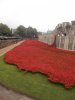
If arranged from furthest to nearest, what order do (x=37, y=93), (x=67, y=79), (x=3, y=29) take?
(x=3, y=29) → (x=67, y=79) → (x=37, y=93)

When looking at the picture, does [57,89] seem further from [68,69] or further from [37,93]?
[68,69]

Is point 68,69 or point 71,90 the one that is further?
point 68,69

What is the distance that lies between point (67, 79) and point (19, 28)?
10679 cm

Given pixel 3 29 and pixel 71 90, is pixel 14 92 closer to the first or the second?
pixel 71 90

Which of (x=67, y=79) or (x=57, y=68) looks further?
(x=57, y=68)

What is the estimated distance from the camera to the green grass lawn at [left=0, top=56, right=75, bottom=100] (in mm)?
11383

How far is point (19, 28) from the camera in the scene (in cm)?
11756

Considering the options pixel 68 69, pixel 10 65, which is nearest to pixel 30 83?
pixel 68 69

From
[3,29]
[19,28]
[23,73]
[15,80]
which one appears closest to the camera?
[15,80]

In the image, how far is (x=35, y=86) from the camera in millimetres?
12773

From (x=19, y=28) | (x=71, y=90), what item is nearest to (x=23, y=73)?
(x=71, y=90)

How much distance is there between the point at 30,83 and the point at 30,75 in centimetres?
154

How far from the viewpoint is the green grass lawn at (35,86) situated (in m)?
11.4

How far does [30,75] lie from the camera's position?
48.6 feet
